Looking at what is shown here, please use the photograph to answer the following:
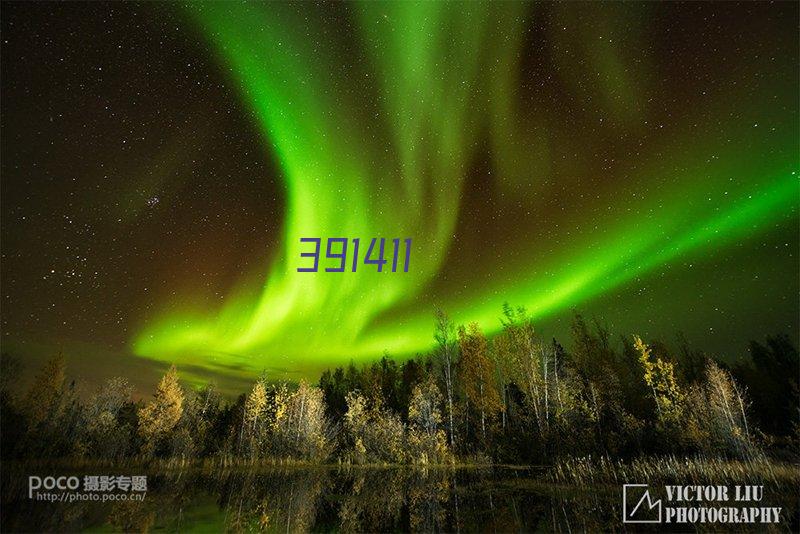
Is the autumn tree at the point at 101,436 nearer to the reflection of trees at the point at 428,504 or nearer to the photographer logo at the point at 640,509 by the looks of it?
the reflection of trees at the point at 428,504

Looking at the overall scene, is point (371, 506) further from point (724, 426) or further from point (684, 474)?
point (724, 426)

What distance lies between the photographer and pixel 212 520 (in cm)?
1363

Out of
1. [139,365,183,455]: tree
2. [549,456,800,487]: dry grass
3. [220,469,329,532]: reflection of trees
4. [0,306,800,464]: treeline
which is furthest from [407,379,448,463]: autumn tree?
[139,365,183,455]: tree

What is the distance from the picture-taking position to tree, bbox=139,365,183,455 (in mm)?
42400

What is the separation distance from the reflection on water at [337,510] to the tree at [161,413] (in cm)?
2556

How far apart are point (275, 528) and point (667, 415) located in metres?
35.0

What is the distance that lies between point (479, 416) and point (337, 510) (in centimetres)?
3439

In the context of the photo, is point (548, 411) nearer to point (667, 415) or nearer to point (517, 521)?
point (667, 415)

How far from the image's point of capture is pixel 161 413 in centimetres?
4553

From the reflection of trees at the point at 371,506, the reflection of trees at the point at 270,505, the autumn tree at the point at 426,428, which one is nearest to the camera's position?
the reflection of trees at the point at 371,506

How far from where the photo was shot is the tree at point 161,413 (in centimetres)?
4240

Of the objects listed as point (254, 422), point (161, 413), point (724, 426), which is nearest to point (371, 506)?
point (724, 426)

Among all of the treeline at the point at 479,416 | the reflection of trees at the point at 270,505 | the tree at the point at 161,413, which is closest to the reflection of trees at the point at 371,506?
the reflection of trees at the point at 270,505

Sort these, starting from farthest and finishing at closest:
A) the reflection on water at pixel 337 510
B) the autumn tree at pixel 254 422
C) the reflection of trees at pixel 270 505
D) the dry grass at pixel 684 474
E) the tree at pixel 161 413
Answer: the autumn tree at pixel 254 422
the tree at pixel 161 413
the dry grass at pixel 684 474
the reflection of trees at pixel 270 505
the reflection on water at pixel 337 510
